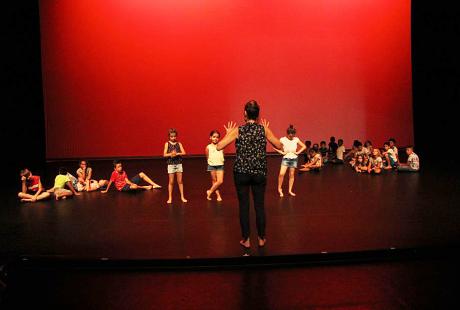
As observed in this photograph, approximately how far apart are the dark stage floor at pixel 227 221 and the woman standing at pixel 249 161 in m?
0.43

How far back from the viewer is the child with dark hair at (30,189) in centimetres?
879

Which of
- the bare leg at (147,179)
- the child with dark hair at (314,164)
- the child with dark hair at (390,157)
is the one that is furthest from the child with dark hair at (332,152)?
the bare leg at (147,179)

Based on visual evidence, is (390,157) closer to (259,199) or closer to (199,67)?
(199,67)

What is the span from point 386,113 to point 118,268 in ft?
46.3

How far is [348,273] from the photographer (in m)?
4.73

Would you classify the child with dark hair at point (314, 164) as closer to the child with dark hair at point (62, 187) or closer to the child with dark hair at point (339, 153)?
the child with dark hair at point (339, 153)

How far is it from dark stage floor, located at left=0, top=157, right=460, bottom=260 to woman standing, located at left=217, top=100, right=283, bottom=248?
429mm

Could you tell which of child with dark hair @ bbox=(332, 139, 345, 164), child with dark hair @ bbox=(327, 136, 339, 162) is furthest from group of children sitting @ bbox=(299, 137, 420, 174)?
child with dark hair @ bbox=(327, 136, 339, 162)

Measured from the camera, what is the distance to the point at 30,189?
30.4ft

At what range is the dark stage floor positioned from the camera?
17.5 ft

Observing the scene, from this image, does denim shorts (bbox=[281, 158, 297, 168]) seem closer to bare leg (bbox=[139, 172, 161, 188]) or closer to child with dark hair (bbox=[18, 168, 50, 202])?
bare leg (bbox=[139, 172, 161, 188])

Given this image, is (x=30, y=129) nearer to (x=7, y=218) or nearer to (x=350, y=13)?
(x=7, y=218)

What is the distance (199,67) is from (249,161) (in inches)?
448

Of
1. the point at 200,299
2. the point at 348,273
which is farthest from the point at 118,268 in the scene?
the point at 348,273
